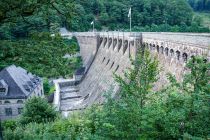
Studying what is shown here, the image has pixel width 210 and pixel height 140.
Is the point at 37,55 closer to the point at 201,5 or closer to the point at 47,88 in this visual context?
the point at 47,88

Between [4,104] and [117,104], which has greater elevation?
[117,104]

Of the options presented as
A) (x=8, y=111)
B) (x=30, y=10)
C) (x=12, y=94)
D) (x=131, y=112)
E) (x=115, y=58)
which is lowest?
(x=8, y=111)

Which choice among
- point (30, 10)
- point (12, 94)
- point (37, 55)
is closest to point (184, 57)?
point (37, 55)

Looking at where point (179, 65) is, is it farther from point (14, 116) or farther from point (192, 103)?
point (14, 116)

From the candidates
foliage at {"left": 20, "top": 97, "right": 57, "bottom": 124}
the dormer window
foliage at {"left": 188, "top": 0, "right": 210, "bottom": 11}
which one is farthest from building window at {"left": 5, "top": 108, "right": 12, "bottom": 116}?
foliage at {"left": 188, "top": 0, "right": 210, "bottom": 11}

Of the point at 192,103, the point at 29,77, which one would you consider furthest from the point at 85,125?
the point at 29,77

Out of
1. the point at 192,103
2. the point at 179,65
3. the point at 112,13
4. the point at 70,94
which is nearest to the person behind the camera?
the point at 192,103
